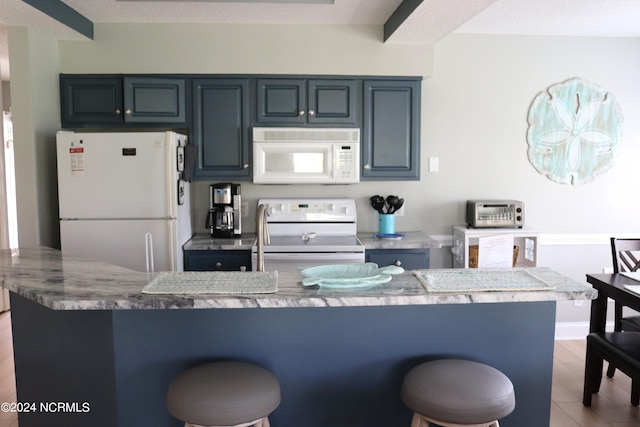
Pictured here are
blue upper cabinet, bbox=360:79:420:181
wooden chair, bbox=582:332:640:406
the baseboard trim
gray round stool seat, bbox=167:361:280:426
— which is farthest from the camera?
the baseboard trim

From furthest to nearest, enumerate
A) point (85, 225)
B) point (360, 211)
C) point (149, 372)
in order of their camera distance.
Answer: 1. point (360, 211)
2. point (85, 225)
3. point (149, 372)

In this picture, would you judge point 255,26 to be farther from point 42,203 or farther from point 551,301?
point 551,301

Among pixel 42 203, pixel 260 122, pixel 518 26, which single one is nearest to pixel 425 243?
pixel 260 122

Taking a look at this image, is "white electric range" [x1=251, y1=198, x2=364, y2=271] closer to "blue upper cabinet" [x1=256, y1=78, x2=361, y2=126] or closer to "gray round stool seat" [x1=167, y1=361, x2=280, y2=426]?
"blue upper cabinet" [x1=256, y1=78, x2=361, y2=126]

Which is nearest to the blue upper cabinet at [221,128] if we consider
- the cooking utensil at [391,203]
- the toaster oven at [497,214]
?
the cooking utensil at [391,203]

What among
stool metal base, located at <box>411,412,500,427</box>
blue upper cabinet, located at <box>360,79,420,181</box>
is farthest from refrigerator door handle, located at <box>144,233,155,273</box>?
stool metal base, located at <box>411,412,500,427</box>

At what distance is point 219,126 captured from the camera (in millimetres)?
3863

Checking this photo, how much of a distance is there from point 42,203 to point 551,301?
313 cm

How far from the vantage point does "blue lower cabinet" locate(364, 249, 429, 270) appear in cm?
374

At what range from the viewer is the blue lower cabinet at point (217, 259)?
3674 mm

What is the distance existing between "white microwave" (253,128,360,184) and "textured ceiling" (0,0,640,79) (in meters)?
0.75

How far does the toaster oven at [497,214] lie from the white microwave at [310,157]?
948 millimetres

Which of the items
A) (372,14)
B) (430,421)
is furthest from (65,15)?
(430,421)

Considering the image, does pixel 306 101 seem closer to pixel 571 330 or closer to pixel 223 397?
pixel 223 397
